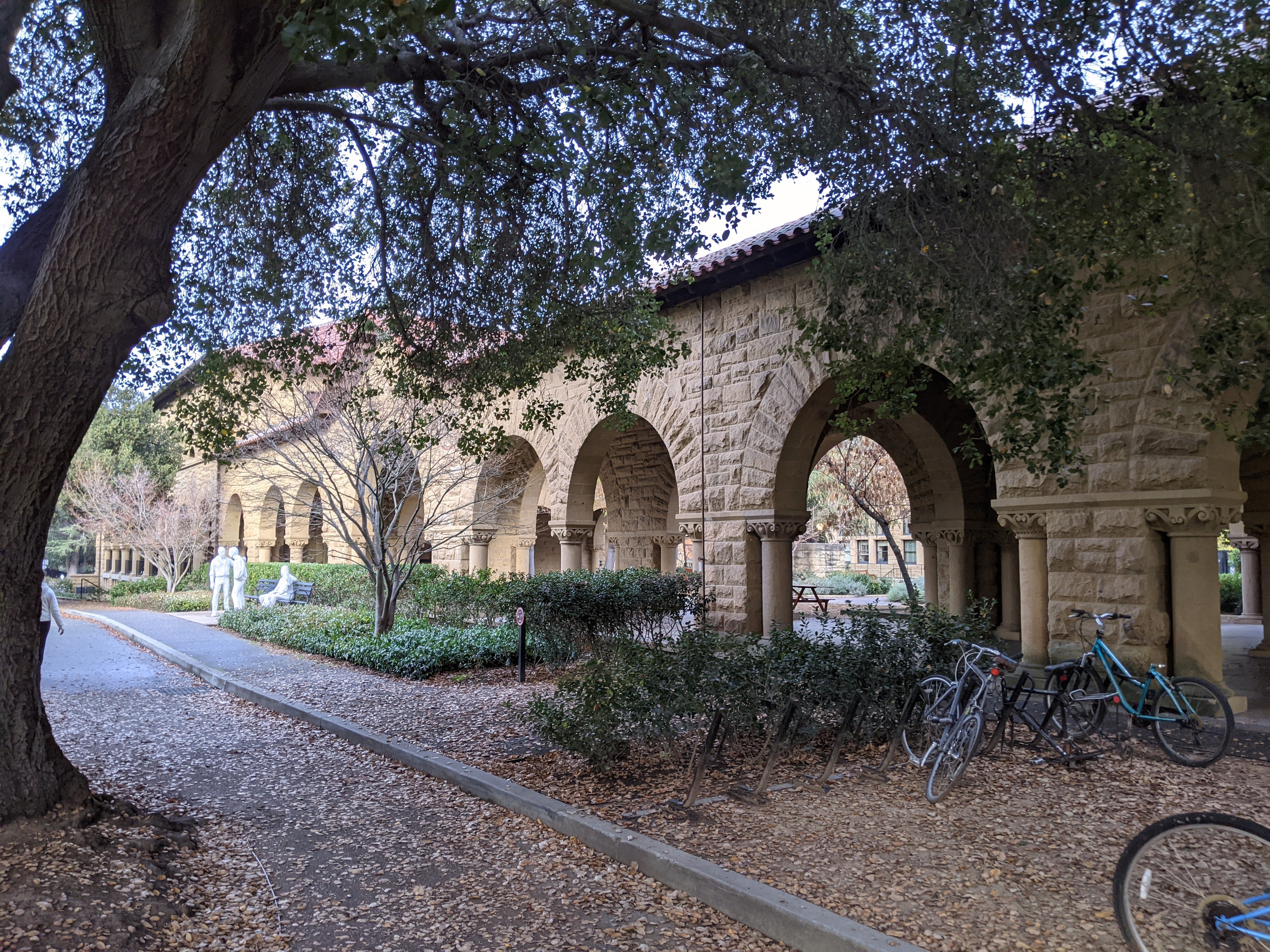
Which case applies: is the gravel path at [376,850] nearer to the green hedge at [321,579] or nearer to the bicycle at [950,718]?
the bicycle at [950,718]

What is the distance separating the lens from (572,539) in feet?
46.5

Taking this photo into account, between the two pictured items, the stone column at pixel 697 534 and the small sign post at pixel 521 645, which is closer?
the small sign post at pixel 521 645

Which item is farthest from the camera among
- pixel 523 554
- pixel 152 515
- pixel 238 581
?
pixel 152 515

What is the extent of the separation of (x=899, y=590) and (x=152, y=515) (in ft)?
83.1

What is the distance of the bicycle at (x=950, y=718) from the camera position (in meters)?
4.72

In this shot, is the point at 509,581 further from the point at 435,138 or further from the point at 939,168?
the point at 939,168

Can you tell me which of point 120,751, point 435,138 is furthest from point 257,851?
point 435,138

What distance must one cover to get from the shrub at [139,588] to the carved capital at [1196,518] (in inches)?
1090

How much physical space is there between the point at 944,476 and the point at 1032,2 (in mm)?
8636

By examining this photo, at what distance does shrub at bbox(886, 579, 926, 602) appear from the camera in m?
28.3

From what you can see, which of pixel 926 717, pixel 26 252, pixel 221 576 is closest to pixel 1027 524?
pixel 926 717

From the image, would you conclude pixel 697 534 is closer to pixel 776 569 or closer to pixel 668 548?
pixel 776 569

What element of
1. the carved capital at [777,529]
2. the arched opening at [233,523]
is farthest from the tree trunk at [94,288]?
the arched opening at [233,523]

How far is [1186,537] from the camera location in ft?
21.6
